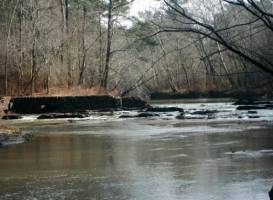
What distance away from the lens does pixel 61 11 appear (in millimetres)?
53969

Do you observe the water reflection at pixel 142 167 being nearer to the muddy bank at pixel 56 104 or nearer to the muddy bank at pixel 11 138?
the muddy bank at pixel 11 138

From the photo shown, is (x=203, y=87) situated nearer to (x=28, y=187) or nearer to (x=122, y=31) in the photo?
(x=122, y=31)

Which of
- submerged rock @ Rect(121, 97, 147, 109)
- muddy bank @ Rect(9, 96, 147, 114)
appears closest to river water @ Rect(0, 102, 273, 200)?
muddy bank @ Rect(9, 96, 147, 114)

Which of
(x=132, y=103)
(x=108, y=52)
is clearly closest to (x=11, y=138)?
(x=132, y=103)

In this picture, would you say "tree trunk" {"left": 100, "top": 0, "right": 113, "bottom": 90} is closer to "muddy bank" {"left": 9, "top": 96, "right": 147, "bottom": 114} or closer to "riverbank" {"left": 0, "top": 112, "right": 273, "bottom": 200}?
"muddy bank" {"left": 9, "top": 96, "right": 147, "bottom": 114}

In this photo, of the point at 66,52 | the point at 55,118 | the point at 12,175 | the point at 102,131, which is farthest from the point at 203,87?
the point at 12,175

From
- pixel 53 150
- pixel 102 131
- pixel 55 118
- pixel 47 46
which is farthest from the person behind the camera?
pixel 47 46

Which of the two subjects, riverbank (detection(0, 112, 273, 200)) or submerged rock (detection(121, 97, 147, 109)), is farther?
submerged rock (detection(121, 97, 147, 109))

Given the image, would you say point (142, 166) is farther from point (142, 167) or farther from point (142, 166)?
point (142, 167)

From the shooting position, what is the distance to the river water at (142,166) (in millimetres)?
10648

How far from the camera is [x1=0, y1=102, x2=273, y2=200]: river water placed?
10648 mm

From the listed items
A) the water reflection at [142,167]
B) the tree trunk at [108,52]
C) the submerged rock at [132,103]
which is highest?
the tree trunk at [108,52]

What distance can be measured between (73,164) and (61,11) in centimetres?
4088

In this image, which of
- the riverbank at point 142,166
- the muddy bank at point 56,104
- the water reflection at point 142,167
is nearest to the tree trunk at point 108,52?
the muddy bank at point 56,104
